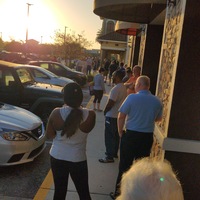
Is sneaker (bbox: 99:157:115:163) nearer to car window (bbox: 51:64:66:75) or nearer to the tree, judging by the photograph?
car window (bbox: 51:64:66:75)

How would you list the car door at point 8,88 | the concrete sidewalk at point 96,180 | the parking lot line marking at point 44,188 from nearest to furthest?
the parking lot line marking at point 44,188 → the concrete sidewalk at point 96,180 → the car door at point 8,88

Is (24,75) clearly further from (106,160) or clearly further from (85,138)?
(85,138)

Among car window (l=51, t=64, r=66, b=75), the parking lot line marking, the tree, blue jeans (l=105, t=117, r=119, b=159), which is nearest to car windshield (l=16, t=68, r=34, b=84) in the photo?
blue jeans (l=105, t=117, r=119, b=159)

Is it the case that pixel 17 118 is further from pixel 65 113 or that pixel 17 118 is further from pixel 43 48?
pixel 43 48

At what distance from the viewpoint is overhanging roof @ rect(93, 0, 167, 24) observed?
564 cm

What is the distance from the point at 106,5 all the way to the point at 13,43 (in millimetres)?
71701

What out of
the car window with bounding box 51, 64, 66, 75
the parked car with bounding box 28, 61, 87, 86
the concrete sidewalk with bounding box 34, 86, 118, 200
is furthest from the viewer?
the car window with bounding box 51, 64, 66, 75

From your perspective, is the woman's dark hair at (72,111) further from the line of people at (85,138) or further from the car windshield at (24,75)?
the car windshield at (24,75)

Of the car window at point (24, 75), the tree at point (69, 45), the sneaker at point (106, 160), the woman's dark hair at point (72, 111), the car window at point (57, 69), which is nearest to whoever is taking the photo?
the woman's dark hair at point (72, 111)

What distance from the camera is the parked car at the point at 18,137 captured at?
496cm

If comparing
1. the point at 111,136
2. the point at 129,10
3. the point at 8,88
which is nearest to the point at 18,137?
the point at 111,136

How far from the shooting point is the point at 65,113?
3.32 meters

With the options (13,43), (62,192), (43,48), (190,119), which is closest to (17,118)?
(62,192)

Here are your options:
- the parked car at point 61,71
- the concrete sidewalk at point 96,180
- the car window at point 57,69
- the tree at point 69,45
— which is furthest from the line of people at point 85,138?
the tree at point 69,45
